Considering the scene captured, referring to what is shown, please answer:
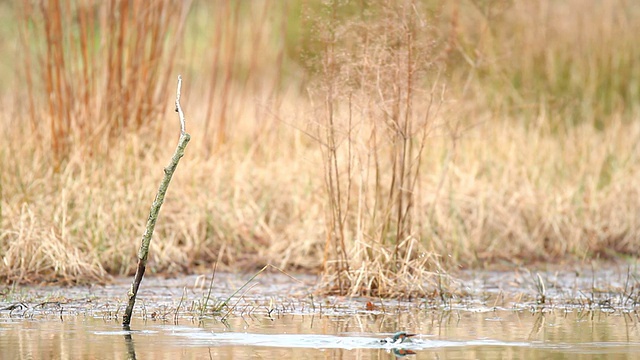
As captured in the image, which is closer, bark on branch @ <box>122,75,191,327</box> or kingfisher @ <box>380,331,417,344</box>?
kingfisher @ <box>380,331,417,344</box>

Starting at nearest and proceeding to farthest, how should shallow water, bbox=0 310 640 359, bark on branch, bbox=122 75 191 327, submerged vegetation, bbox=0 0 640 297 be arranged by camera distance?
shallow water, bbox=0 310 640 359, bark on branch, bbox=122 75 191 327, submerged vegetation, bbox=0 0 640 297

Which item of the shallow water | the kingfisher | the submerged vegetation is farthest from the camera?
the submerged vegetation

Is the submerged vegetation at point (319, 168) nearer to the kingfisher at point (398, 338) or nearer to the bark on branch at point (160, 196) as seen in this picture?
the bark on branch at point (160, 196)

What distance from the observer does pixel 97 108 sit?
326 inches

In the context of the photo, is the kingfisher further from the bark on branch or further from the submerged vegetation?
the submerged vegetation

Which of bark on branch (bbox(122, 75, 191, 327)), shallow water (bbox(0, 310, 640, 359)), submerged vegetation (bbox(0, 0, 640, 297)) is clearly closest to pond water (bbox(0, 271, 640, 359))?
shallow water (bbox(0, 310, 640, 359))

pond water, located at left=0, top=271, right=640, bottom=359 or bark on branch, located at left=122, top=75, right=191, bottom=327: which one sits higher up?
bark on branch, located at left=122, top=75, right=191, bottom=327

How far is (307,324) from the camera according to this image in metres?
5.13

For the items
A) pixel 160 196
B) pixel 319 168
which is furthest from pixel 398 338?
pixel 319 168

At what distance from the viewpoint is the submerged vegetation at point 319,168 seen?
617 centimetres

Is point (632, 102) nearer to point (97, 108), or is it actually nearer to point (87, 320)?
point (97, 108)

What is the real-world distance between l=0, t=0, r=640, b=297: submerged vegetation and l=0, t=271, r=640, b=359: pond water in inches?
16.0

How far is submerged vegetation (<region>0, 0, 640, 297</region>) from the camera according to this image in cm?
617

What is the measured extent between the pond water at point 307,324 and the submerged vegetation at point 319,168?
41 cm
